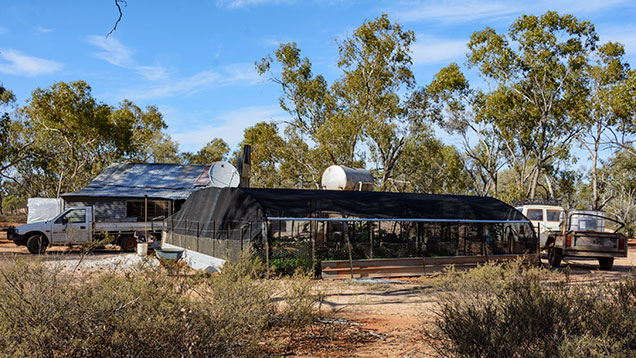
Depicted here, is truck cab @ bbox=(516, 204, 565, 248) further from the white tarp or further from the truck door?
the white tarp

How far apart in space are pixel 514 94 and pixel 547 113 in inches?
92.0

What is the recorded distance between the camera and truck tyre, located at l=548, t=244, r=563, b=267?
19.1 metres

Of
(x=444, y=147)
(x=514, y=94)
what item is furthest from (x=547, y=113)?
(x=444, y=147)

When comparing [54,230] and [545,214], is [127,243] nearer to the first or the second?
[54,230]

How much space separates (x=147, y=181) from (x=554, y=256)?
19.8 metres

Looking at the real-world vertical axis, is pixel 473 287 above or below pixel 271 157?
below

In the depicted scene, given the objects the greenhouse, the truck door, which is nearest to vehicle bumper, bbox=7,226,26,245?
the truck door

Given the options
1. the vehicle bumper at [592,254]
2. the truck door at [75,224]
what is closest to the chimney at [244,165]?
the truck door at [75,224]

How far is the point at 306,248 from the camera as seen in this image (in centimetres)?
1520

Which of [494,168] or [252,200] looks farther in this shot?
[494,168]

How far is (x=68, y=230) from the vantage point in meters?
21.0

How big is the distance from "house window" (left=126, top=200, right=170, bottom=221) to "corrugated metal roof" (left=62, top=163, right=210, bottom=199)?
20.6 inches

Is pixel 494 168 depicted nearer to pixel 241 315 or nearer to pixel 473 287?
pixel 473 287

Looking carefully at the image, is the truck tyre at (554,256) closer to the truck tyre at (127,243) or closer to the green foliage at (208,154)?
the truck tyre at (127,243)
